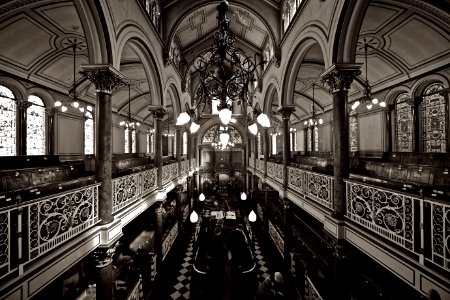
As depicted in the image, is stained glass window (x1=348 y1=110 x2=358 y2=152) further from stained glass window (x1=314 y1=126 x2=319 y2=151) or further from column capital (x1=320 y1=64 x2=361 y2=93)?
column capital (x1=320 y1=64 x2=361 y2=93)

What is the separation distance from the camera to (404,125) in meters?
10.2

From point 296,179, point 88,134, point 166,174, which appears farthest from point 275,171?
point 88,134

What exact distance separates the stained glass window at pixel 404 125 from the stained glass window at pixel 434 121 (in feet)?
1.60

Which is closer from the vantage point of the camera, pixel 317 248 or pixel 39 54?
pixel 317 248

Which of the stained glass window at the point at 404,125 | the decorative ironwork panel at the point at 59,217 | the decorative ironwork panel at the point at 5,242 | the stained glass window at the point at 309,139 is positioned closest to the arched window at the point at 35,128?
the decorative ironwork panel at the point at 59,217

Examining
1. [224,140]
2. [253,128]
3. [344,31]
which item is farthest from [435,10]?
[224,140]

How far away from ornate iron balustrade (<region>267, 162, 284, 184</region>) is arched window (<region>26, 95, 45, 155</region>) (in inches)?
450

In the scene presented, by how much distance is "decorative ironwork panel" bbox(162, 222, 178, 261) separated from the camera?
28.9 ft

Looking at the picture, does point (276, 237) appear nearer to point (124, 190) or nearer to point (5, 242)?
point (124, 190)

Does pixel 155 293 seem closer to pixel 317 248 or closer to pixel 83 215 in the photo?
pixel 83 215

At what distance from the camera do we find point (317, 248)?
6996 millimetres

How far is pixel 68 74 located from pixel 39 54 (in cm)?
238

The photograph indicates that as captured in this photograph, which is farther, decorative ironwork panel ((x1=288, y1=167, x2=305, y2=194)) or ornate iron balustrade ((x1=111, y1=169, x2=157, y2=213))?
decorative ironwork panel ((x1=288, y1=167, x2=305, y2=194))

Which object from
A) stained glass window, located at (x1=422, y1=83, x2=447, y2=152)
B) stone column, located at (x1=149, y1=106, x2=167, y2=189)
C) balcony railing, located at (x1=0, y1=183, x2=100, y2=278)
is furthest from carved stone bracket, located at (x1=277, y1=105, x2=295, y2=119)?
balcony railing, located at (x1=0, y1=183, x2=100, y2=278)
